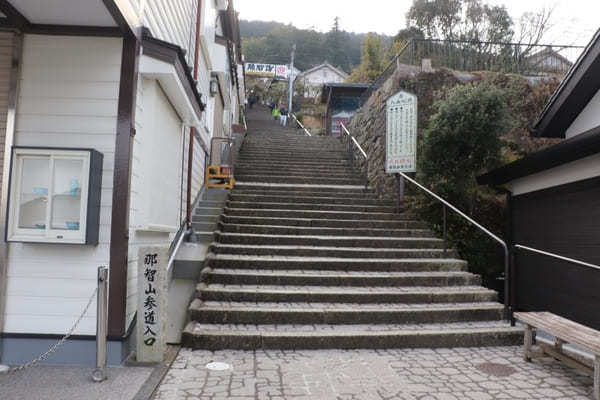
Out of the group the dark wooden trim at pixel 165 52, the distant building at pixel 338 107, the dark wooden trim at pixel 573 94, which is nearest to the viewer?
the dark wooden trim at pixel 165 52

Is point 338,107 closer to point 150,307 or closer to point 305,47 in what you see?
point 150,307

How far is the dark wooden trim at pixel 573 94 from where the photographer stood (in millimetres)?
7145

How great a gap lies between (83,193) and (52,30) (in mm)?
1689

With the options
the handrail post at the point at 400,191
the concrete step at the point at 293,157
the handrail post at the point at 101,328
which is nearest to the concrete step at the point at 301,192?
the handrail post at the point at 400,191

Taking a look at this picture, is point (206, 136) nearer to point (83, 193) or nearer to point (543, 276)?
point (83, 193)

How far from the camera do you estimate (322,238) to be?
26.2 feet

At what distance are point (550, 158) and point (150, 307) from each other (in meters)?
6.09

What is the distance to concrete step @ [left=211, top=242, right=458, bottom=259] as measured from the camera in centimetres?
→ 736

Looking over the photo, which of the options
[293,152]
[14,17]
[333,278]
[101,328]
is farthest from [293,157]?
[101,328]

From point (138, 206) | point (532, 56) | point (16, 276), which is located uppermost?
point (532, 56)

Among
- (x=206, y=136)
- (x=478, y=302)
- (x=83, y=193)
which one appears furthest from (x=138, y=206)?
(x=206, y=136)

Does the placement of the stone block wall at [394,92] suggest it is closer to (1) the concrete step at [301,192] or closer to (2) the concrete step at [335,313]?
(1) the concrete step at [301,192]

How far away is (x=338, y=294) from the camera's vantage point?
20.0ft

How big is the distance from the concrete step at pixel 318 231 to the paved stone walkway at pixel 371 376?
11.7 ft
